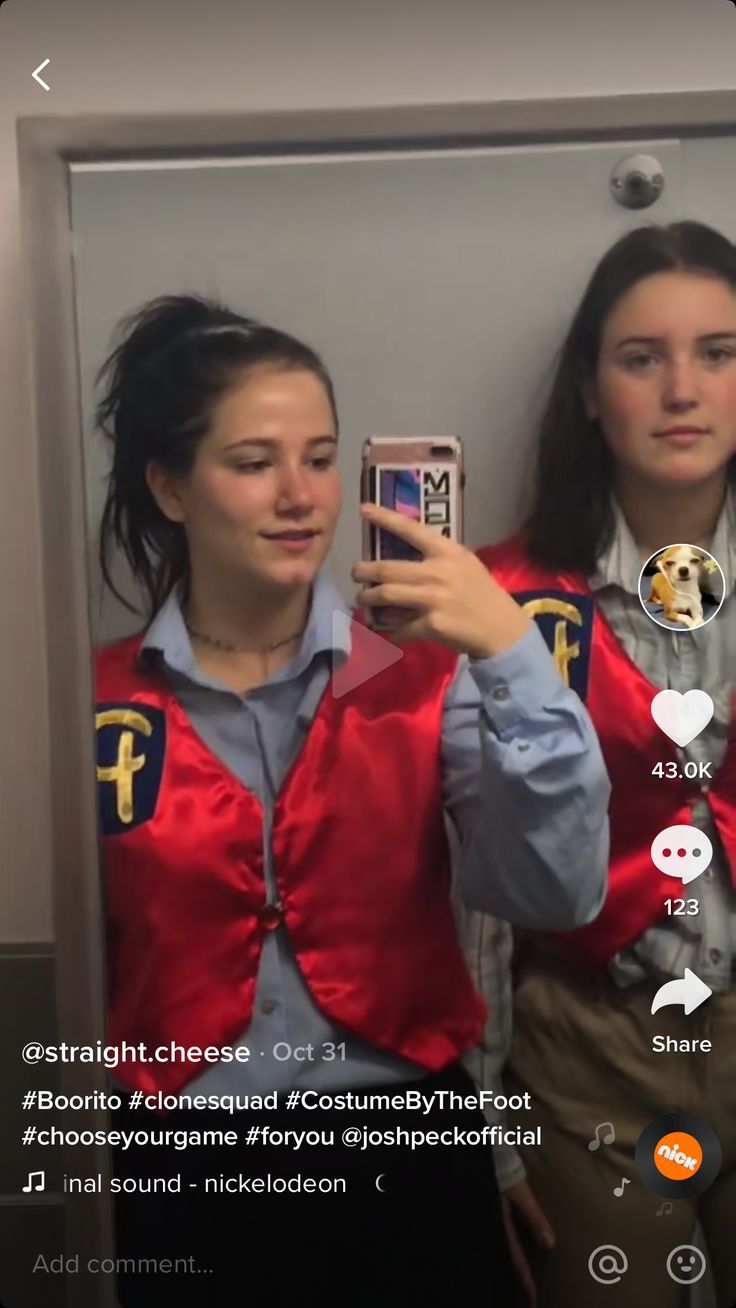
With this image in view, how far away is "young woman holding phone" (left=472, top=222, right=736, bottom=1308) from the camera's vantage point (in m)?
0.72

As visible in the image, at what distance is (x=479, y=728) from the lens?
71cm

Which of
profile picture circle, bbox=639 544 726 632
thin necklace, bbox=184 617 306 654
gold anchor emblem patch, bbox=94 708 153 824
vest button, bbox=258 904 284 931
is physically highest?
profile picture circle, bbox=639 544 726 632

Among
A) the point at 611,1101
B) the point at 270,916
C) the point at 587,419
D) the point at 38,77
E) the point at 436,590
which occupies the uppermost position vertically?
the point at 38,77

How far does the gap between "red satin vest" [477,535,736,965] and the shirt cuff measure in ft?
0.06

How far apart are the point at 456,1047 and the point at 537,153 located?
59 centimetres

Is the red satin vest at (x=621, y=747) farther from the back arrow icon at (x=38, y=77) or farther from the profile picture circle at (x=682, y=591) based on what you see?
the back arrow icon at (x=38, y=77)

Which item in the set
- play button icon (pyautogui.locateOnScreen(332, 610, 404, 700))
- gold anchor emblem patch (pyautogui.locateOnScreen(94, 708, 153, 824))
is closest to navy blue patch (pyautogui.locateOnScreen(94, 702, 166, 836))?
gold anchor emblem patch (pyautogui.locateOnScreen(94, 708, 153, 824))

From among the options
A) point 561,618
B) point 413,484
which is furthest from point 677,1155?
point 413,484

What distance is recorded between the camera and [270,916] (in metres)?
0.73

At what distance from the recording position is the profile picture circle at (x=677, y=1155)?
2.44 feet

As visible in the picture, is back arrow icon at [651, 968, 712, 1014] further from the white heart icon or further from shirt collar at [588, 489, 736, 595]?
shirt collar at [588, 489, 736, 595]

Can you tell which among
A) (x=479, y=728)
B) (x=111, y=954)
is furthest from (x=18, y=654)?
(x=479, y=728)

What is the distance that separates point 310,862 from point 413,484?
256 mm

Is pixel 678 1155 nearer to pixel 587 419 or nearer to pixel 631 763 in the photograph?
pixel 631 763
